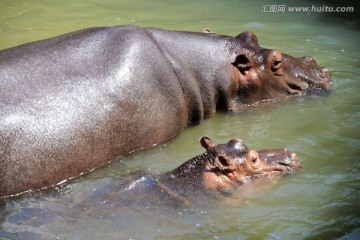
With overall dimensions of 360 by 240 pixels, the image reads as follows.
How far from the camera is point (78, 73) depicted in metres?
5.70

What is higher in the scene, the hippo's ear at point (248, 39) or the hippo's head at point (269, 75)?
the hippo's ear at point (248, 39)

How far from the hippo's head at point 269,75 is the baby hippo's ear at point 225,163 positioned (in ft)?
5.98

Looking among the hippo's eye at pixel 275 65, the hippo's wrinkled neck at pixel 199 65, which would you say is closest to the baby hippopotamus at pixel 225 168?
the hippo's wrinkled neck at pixel 199 65

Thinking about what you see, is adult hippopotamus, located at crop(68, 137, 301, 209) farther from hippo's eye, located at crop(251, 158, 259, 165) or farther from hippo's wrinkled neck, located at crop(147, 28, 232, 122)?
hippo's wrinkled neck, located at crop(147, 28, 232, 122)

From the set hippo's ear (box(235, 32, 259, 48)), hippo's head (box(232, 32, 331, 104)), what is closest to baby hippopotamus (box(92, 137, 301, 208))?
hippo's head (box(232, 32, 331, 104))

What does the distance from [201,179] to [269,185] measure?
54 centimetres

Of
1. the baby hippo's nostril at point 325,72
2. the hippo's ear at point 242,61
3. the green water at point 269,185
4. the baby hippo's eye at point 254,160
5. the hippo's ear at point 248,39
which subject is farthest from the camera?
the baby hippo's nostril at point 325,72

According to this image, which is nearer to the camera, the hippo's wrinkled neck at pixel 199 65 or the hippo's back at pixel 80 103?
the hippo's back at pixel 80 103

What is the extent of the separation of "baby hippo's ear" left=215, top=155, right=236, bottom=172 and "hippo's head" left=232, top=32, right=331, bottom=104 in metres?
1.82

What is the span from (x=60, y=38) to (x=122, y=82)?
0.75 meters

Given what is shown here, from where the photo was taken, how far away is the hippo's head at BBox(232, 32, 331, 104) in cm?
692

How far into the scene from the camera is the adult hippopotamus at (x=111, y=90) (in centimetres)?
520

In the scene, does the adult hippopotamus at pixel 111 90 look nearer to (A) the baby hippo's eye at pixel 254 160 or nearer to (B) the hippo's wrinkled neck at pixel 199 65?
(B) the hippo's wrinkled neck at pixel 199 65

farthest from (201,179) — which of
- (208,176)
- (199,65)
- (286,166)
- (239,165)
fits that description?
(199,65)
